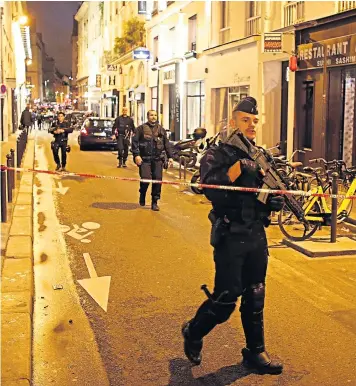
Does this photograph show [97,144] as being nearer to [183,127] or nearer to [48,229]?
[183,127]

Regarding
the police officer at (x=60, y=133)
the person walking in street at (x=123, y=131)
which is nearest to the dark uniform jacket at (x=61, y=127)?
the police officer at (x=60, y=133)

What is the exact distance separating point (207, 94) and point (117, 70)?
77.8ft

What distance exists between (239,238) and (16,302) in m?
2.68

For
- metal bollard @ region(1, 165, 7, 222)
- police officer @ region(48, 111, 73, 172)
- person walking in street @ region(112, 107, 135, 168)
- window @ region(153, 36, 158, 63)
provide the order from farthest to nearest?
window @ region(153, 36, 158, 63)
person walking in street @ region(112, 107, 135, 168)
police officer @ region(48, 111, 73, 172)
metal bollard @ region(1, 165, 7, 222)

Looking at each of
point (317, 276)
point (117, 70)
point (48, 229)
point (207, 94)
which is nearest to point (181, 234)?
point (48, 229)

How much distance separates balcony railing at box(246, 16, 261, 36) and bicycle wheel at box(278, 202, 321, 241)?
12081 millimetres

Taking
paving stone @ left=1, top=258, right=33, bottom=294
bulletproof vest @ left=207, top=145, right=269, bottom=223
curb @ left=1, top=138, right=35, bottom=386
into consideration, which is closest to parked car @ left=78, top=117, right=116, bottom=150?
curb @ left=1, top=138, right=35, bottom=386

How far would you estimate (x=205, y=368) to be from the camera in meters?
4.63

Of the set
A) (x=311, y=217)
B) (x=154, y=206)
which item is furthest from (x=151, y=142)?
(x=311, y=217)

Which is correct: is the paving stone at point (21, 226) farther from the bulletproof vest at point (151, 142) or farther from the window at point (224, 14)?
the window at point (224, 14)

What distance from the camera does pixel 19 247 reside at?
27.4ft

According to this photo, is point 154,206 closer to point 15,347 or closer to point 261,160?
point 15,347

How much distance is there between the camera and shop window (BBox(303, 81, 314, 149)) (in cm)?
1724

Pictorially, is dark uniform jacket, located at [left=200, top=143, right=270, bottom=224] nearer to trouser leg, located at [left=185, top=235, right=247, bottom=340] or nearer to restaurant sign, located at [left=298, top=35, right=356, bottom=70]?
trouser leg, located at [left=185, top=235, right=247, bottom=340]
